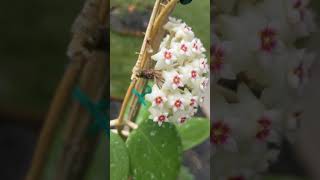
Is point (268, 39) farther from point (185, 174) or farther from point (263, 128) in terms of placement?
point (185, 174)

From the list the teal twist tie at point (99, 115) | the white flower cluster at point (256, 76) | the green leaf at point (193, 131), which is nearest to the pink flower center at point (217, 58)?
the white flower cluster at point (256, 76)

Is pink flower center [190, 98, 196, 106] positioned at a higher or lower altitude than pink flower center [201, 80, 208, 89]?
lower

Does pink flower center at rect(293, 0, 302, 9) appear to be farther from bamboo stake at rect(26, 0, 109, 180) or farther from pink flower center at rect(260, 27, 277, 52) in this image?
bamboo stake at rect(26, 0, 109, 180)

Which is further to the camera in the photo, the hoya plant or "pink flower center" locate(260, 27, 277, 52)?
"pink flower center" locate(260, 27, 277, 52)

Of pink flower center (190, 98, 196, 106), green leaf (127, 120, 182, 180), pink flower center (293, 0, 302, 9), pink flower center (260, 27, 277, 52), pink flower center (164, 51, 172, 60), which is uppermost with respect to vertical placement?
pink flower center (293, 0, 302, 9)

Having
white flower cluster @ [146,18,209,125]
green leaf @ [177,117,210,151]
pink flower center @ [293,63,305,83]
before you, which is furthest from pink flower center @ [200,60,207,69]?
pink flower center @ [293,63,305,83]

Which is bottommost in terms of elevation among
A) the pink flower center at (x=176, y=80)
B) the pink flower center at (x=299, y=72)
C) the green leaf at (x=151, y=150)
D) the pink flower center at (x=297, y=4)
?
the green leaf at (x=151, y=150)

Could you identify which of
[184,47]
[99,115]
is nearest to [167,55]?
[184,47]

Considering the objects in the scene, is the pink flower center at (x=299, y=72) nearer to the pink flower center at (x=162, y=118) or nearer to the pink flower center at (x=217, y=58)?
the pink flower center at (x=217, y=58)
